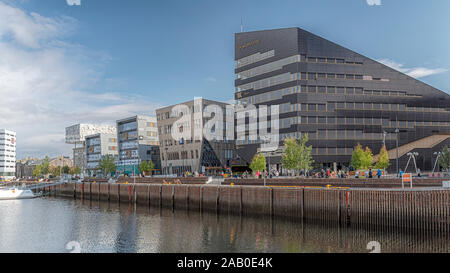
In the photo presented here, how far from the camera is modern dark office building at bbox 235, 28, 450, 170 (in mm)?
93938

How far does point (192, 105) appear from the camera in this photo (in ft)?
378

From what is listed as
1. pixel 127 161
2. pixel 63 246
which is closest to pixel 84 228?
pixel 63 246

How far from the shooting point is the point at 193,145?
115 metres

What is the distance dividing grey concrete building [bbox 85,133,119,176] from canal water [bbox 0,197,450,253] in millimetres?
127625

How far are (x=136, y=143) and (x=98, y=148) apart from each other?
3349cm

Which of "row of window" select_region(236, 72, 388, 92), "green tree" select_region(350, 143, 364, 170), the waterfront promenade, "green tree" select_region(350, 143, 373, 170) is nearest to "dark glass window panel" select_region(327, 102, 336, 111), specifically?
"row of window" select_region(236, 72, 388, 92)

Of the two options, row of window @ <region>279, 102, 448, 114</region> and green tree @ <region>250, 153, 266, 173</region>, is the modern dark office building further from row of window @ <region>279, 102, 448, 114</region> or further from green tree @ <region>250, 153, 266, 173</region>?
green tree @ <region>250, 153, 266, 173</region>

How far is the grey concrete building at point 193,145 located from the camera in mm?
113312

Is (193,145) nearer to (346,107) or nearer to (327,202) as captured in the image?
(346,107)

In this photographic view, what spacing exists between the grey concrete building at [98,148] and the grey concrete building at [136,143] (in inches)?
701

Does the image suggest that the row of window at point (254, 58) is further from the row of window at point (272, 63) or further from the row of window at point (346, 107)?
the row of window at point (346, 107)

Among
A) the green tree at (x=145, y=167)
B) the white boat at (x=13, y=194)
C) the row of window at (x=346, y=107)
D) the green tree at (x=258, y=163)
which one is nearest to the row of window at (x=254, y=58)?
the row of window at (x=346, y=107)

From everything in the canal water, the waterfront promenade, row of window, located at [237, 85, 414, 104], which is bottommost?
the canal water

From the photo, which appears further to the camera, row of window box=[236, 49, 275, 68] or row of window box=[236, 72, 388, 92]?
row of window box=[236, 49, 275, 68]
